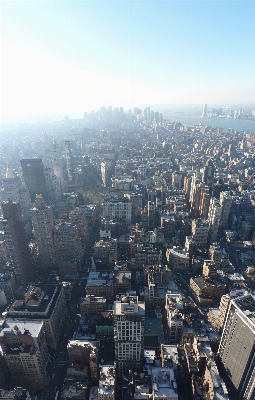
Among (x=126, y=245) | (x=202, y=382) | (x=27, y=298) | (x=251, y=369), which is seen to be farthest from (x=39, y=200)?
(x=251, y=369)

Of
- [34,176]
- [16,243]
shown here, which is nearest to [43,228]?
[16,243]

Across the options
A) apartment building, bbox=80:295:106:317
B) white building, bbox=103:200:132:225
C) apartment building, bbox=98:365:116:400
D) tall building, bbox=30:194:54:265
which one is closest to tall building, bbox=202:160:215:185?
white building, bbox=103:200:132:225

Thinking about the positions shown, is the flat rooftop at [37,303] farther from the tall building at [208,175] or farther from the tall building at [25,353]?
the tall building at [208,175]

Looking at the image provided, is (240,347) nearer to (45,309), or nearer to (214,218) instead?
(45,309)

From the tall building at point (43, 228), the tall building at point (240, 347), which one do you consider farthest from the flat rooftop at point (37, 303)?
the tall building at point (240, 347)

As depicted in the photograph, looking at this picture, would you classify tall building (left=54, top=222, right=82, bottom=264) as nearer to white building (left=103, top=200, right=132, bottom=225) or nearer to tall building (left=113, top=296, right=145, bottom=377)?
white building (left=103, top=200, right=132, bottom=225)

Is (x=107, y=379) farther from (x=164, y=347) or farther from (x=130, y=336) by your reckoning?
(x=164, y=347)
